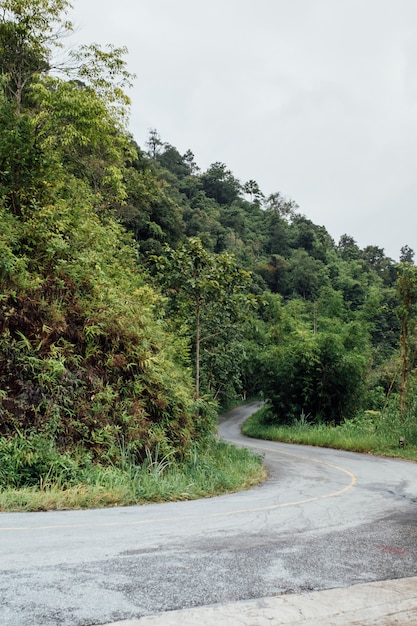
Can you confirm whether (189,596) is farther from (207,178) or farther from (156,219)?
(207,178)

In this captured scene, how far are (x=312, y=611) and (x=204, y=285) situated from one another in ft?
37.9

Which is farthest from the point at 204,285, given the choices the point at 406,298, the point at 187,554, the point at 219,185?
the point at 219,185

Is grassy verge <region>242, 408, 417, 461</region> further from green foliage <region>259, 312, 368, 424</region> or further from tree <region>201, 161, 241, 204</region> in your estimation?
tree <region>201, 161, 241, 204</region>

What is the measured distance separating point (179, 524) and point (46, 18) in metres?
15.3

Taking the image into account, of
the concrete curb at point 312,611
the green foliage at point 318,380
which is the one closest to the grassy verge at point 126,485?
the concrete curb at point 312,611

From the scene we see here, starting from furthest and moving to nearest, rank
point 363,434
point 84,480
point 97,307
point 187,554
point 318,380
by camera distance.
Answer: point 318,380 → point 363,434 → point 97,307 → point 84,480 → point 187,554

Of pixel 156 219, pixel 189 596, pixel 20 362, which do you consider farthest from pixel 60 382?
pixel 156 219

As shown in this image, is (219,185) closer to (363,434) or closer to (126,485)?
(363,434)

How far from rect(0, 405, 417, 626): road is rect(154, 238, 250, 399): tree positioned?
24.0 ft

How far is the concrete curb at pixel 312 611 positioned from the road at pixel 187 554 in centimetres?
14

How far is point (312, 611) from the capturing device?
3.31 metres

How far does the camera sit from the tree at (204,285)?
48.2ft

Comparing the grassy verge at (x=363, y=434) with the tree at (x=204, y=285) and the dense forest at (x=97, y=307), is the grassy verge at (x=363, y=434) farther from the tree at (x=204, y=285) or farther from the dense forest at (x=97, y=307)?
the tree at (x=204, y=285)

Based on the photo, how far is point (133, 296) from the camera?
13586 mm
